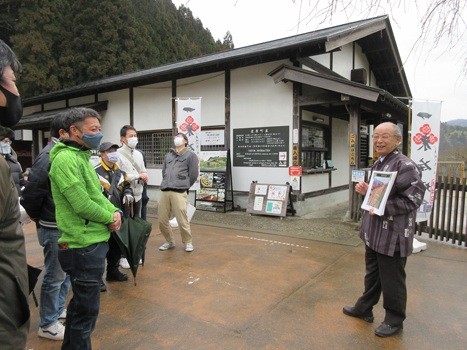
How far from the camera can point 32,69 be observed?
1425cm

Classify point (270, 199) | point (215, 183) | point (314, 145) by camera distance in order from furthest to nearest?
point (314, 145), point (215, 183), point (270, 199)

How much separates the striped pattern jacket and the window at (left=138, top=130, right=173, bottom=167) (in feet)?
25.6

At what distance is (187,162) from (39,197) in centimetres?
250

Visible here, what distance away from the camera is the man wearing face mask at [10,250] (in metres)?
1.14

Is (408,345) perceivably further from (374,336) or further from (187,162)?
(187,162)

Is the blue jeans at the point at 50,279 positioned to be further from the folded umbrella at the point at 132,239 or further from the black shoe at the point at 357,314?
the black shoe at the point at 357,314

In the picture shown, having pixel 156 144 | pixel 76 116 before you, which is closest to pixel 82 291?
pixel 76 116

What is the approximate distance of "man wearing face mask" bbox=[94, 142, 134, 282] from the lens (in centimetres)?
341

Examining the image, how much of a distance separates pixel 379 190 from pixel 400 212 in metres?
0.24

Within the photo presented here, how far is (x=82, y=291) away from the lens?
2.06m

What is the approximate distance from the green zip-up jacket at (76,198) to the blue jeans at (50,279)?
627 mm

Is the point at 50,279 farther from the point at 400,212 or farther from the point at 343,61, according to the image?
the point at 343,61

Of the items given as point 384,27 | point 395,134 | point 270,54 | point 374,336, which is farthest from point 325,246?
point 384,27

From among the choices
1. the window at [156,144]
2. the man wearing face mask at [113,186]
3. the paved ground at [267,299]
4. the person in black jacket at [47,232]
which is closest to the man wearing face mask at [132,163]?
the man wearing face mask at [113,186]
